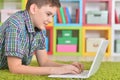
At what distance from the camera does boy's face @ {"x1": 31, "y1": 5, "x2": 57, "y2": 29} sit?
1.69m

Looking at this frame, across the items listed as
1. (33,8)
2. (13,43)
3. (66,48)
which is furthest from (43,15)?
(66,48)

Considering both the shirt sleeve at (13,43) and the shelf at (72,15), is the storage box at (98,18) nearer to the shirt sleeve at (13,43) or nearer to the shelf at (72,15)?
the shelf at (72,15)

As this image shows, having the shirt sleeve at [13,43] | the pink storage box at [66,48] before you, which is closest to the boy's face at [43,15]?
the shirt sleeve at [13,43]

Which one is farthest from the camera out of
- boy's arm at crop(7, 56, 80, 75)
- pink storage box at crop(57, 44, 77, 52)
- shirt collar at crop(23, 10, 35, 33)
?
pink storage box at crop(57, 44, 77, 52)

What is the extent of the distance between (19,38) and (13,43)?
0.04m

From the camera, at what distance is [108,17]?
4.28m

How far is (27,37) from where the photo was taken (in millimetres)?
1742

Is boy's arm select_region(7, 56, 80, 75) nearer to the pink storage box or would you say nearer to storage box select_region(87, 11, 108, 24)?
the pink storage box

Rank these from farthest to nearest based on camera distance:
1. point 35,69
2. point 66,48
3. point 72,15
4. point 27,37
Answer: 1. point 72,15
2. point 66,48
3. point 27,37
4. point 35,69

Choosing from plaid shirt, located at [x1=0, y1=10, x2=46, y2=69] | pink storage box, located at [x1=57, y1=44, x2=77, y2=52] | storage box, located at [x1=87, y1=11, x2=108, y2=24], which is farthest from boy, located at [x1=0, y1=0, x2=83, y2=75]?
storage box, located at [x1=87, y1=11, x2=108, y2=24]

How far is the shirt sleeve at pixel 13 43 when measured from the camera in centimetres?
164

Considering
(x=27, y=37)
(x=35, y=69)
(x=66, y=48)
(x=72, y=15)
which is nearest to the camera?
(x=35, y=69)

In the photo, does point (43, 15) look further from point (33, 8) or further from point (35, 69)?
point (35, 69)

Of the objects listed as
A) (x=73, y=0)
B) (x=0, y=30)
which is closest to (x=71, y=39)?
(x=73, y=0)
